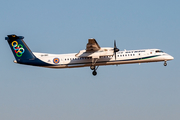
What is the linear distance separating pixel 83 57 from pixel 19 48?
319 inches

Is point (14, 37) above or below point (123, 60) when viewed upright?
above

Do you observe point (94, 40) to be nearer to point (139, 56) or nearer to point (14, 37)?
point (139, 56)

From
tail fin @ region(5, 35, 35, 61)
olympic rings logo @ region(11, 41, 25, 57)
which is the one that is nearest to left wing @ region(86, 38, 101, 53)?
tail fin @ region(5, 35, 35, 61)

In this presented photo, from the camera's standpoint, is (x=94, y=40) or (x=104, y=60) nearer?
(x=94, y=40)

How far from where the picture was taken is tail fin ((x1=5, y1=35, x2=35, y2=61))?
3781cm

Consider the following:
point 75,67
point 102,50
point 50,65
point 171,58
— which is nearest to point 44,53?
point 50,65

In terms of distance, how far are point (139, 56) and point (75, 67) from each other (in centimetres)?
786

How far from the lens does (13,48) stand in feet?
125

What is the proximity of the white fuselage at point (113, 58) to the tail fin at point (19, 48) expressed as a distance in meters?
1.71

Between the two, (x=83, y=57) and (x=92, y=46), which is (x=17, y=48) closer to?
(x=83, y=57)

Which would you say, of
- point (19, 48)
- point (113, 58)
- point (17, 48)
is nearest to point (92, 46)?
point (113, 58)

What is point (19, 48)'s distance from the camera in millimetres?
38125

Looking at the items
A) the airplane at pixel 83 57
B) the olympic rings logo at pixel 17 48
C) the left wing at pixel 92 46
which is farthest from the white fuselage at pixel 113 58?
the olympic rings logo at pixel 17 48

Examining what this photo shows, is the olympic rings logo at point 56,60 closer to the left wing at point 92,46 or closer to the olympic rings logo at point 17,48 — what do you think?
the left wing at point 92,46
